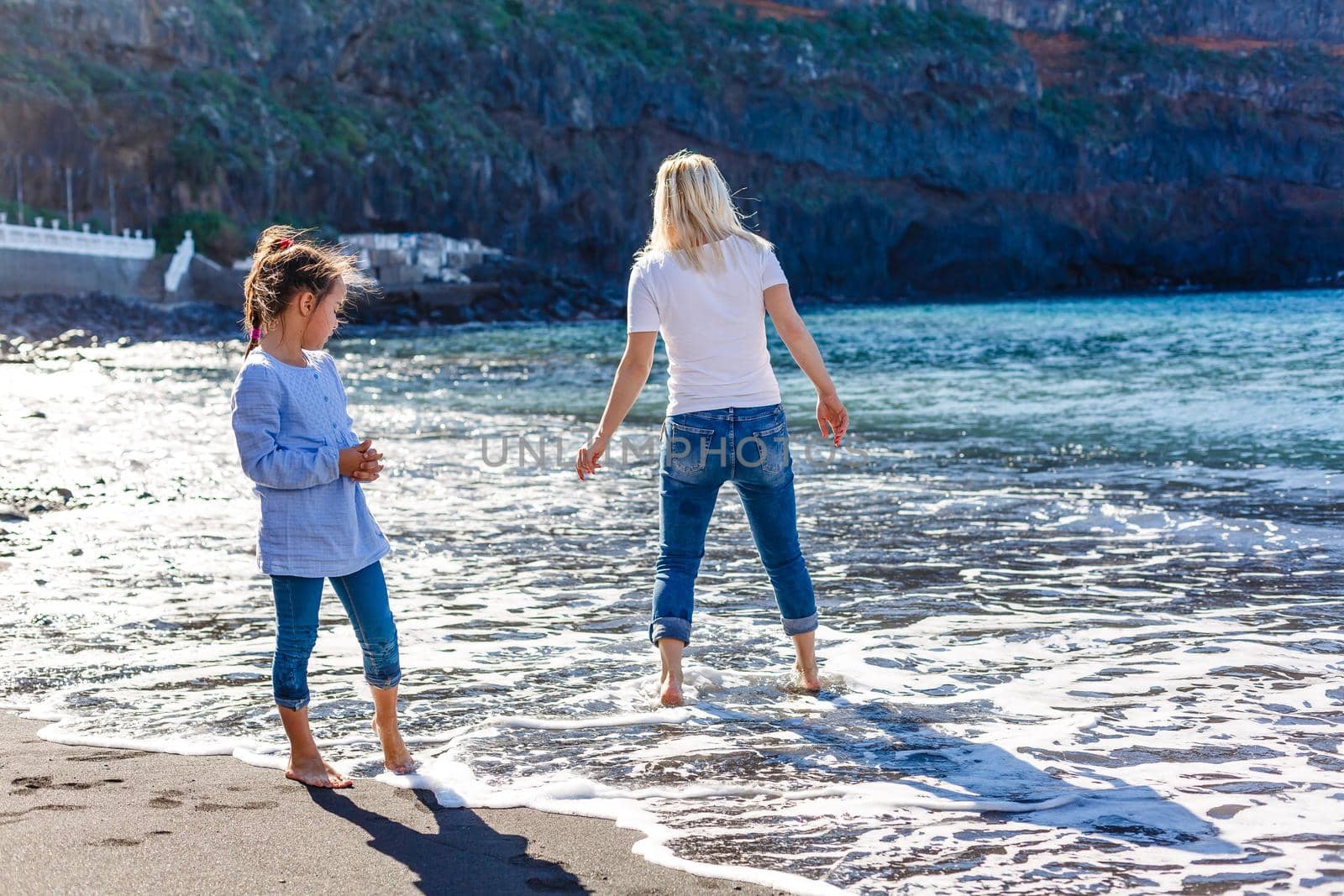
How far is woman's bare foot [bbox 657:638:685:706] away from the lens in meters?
3.96

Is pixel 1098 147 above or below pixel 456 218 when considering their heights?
above

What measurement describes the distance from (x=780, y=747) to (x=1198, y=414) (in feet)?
39.2

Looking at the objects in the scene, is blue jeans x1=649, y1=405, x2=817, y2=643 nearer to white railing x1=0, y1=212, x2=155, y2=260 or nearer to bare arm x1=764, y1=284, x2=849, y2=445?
bare arm x1=764, y1=284, x2=849, y2=445

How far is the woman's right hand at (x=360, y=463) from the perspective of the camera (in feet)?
10.4

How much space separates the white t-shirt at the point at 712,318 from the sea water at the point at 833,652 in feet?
3.12

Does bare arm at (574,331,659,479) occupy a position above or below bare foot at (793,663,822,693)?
above

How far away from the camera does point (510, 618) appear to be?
5156 mm

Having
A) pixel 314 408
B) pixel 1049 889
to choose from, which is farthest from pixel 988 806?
pixel 314 408

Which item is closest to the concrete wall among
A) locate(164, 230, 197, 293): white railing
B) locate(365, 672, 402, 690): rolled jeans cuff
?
locate(164, 230, 197, 293): white railing

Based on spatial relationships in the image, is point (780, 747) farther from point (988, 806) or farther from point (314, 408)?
point (314, 408)

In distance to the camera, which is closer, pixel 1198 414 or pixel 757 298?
pixel 757 298

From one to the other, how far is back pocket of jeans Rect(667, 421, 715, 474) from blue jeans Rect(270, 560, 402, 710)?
0.99 meters

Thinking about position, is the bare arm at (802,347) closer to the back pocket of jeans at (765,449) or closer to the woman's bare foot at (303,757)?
the back pocket of jeans at (765,449)

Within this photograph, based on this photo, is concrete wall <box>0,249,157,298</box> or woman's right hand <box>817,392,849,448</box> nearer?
woman's right hand <box>817,392,849,448</box>
